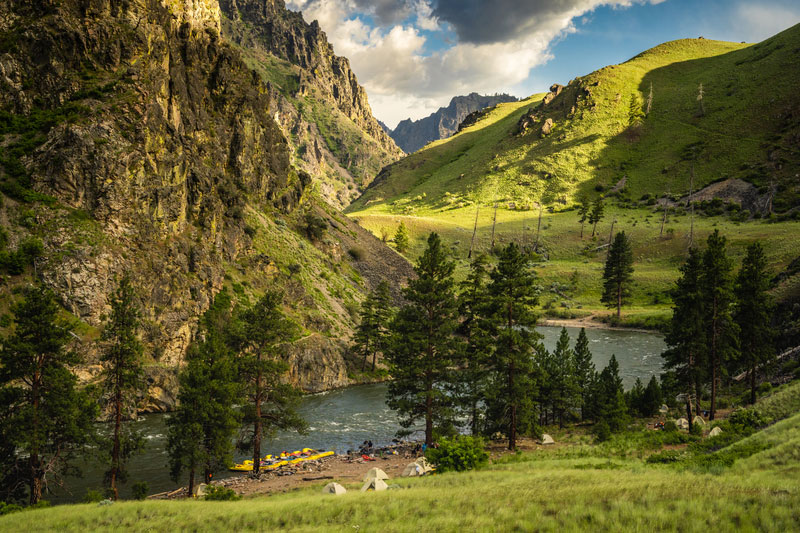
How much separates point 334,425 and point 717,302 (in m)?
37.1

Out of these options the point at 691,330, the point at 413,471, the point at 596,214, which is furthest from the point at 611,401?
the point at 596,214

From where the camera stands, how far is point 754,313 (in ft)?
117

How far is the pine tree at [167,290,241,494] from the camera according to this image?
2789 centimetres

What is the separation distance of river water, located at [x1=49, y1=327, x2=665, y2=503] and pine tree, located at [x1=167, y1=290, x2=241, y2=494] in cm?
341

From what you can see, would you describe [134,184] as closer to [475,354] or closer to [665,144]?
[475,354]

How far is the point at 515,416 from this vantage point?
109ft

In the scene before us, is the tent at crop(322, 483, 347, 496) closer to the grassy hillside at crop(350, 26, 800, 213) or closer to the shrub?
the shrub

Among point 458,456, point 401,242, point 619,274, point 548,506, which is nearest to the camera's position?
point 548,506

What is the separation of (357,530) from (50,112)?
61412mm

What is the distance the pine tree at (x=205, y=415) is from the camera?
2789cm

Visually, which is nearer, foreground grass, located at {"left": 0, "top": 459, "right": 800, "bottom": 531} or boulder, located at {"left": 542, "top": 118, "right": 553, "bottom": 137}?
foreground grass, located at {"left": 0, "top": 459, "right": 800, "bottom": 531}

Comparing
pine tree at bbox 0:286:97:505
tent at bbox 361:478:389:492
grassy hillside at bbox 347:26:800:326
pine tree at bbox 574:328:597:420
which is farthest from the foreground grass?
grassy hillside at bbox 347:26:800:326

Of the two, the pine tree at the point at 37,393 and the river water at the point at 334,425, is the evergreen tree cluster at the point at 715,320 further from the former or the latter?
the pine tree at the point at 37,393

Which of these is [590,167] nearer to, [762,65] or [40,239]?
[762,65]
